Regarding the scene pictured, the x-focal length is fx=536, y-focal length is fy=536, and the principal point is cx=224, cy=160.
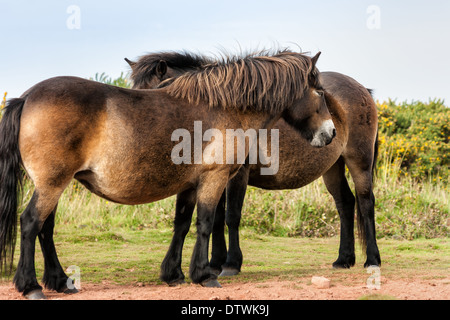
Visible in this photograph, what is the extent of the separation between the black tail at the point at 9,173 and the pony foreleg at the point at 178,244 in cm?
165

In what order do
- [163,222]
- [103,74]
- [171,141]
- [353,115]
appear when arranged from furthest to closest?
[103,74] → [163,222] → [353,115] → [171,141]

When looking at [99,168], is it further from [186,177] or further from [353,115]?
[353,115]

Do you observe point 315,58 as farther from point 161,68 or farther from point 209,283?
point 209,283

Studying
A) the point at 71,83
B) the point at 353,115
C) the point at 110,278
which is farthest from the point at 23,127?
the point at 353,115

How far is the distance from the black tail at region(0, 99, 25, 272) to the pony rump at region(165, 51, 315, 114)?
1.60 metres

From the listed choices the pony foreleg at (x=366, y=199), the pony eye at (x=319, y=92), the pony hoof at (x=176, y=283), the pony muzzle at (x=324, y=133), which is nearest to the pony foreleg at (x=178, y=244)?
the pony hoof at (x=176, y=283)

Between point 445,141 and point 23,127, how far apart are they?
17.4 m

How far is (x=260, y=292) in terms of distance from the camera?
5.19 metres

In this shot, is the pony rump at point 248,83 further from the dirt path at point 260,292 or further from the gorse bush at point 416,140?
the gorse bush at point 416,140

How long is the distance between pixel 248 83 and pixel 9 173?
2.61 m

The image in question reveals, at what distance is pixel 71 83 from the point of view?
509 centimetres

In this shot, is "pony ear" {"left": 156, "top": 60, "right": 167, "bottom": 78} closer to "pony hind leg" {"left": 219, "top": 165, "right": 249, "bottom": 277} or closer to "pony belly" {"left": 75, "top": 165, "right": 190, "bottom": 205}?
"pony hind leg" {"left": 219, "top": 165, "right": 249, "bottom": 277}

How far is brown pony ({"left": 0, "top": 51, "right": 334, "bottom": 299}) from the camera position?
4.87 m

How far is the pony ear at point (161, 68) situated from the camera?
22.4 feet
